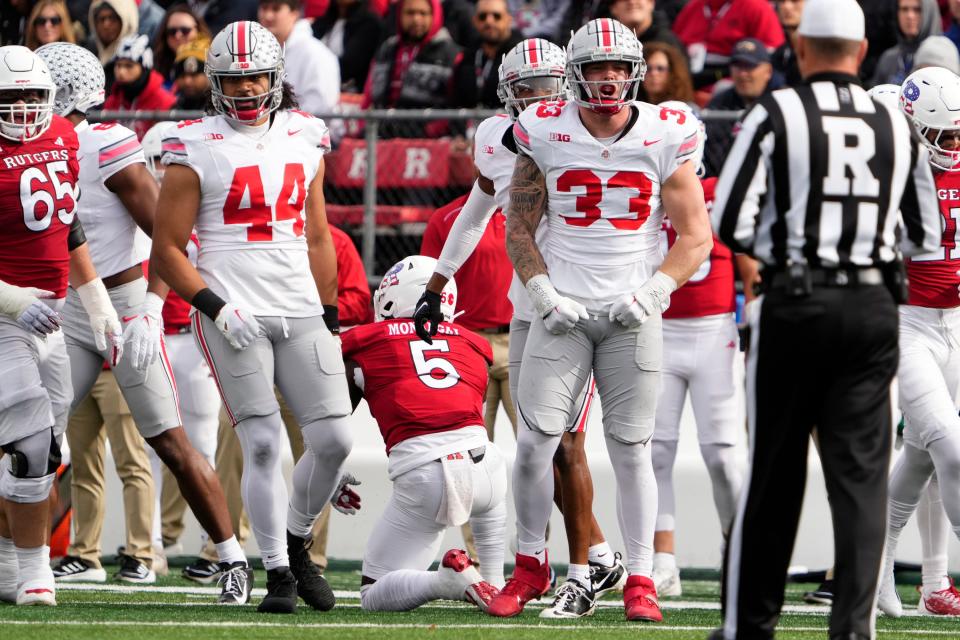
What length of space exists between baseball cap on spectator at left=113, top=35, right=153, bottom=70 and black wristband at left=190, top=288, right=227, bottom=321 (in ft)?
16.2

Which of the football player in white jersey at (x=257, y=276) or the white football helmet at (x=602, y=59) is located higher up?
the white football helmet at (x=602, y=59)

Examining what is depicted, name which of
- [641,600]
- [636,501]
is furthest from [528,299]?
[641,600]

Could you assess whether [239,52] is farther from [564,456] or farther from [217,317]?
[564,456]

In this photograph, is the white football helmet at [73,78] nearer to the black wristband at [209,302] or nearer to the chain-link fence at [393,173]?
the black wristband at [209,302]

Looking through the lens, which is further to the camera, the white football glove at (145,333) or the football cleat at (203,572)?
the football cleat at (203,572)

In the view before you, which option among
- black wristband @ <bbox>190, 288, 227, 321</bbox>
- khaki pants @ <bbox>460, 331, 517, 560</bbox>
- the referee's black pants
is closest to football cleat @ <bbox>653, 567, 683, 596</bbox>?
khaki pants @ <bbox>460, 331, 517, 560</bbox>

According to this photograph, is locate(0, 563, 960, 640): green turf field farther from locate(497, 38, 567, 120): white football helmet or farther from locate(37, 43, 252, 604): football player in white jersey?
locate(497, 38, 567, 120): white football helmet

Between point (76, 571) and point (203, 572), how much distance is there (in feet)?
1.89

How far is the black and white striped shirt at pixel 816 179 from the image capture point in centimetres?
430

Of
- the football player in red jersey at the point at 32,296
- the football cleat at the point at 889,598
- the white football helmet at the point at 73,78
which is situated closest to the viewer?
the football player in red jersey at the point at 32,296

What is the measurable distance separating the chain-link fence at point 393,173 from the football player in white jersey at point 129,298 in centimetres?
255

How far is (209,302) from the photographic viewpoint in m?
5.88

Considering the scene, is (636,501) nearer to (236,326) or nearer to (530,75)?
(236,326)

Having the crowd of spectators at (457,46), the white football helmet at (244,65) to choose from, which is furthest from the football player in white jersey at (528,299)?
the crowd of spectators at (457,46)
